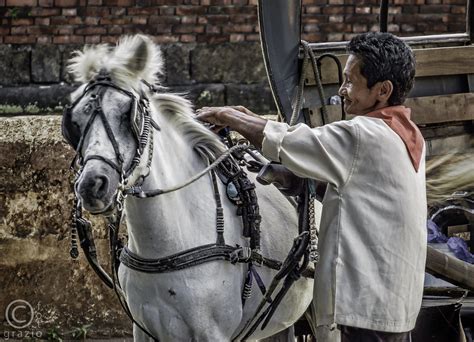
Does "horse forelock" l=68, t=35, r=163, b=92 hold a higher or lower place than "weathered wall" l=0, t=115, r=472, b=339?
higher

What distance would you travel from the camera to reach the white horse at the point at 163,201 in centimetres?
436

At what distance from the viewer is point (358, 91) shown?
4.27m

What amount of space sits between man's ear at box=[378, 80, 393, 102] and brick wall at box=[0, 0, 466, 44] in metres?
4.94

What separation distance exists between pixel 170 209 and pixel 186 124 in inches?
16.5

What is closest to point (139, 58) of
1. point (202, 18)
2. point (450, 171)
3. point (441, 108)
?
point (441, 108)

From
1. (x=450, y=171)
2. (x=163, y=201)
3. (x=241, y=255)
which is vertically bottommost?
(x=241, y=255)

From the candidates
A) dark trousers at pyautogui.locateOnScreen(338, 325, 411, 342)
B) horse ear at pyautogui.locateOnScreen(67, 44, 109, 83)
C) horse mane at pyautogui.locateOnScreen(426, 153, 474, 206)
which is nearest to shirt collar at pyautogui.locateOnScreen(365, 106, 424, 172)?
dark trousers at pyautogui.locateOnScreen(338, 325, 411, 342)

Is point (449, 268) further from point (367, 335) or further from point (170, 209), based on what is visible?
point (170, 209)

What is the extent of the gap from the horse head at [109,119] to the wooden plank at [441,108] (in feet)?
5.28

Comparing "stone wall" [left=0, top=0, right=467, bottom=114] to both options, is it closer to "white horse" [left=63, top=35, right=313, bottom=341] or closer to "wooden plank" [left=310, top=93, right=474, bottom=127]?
"wooden plank" [left=310, top=93, right=474, bottom=127]

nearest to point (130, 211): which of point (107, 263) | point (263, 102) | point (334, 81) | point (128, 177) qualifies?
point (128, 177)

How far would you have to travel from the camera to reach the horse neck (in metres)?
4.58

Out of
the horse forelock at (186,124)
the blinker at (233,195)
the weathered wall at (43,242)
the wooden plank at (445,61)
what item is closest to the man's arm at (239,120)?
the horse forelock at (186,124)

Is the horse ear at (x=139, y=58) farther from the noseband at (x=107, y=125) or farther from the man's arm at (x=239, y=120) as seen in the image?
the man's arm at (x=239, y=120)
